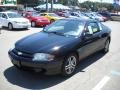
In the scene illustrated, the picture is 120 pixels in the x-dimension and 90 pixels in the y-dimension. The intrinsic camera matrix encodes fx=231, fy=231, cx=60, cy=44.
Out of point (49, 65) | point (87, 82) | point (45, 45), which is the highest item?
point (45, 45)

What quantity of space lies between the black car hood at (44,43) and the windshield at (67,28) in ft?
1.04

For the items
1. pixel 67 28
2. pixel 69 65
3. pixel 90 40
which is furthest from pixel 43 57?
pixel 90 40

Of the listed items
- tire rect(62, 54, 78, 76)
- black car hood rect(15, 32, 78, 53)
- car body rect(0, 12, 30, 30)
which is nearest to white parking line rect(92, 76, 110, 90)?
tire rect(62, 54, 78, 76)

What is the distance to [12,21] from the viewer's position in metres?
17.7

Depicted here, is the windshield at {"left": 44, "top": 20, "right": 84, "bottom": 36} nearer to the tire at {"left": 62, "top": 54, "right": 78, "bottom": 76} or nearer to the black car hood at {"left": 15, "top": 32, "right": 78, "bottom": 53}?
the black car hood at {"left": 15, "top": 32, "right": 78, "bottom": 53}

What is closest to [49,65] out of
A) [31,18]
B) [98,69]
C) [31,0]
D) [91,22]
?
[98,69]

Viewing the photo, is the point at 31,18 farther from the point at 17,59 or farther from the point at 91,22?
the point at 17,59

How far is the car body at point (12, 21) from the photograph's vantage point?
17558 millimetres

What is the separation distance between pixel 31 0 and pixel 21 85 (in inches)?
3409

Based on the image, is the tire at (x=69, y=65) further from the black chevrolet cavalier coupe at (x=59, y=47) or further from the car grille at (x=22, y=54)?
the car grille at (x=22, y=54)

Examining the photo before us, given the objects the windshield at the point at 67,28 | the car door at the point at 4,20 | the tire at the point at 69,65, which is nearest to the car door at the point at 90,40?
the windshield at the point at 67,28

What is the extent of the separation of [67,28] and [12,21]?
11.5 metres

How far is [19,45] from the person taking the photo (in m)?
6.08

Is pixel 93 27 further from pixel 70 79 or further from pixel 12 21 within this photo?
pixel 12 21
